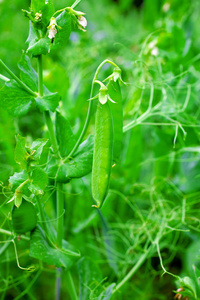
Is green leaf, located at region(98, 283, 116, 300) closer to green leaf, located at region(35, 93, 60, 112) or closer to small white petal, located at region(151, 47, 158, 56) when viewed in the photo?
green leaf, located at region(35, 93, 60, 112)

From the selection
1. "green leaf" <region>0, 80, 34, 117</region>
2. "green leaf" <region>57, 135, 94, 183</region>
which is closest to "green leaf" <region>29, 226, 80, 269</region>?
"green leaf" <region>57, 135, 94, 183</region>

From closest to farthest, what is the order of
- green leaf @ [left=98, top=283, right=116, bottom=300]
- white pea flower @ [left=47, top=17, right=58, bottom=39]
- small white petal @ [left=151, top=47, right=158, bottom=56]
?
white pea flower @ [left=47, top=17, right=58, bottom=39] → green leaf @ [left=98, top=283, right=116, bottom=300] → small white petal @ [left=151, top=47, right=158, bottom=56]

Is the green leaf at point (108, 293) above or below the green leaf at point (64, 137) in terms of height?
below

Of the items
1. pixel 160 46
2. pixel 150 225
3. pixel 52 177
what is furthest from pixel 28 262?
pixel 160 46

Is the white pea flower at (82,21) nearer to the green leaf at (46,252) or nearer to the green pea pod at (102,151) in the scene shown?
the green pea pod at (102,151)

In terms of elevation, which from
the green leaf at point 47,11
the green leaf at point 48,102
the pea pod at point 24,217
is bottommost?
the pea pod at point 24,217

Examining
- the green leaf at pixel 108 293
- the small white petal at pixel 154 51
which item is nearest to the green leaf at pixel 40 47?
the green leaf at pixel 108 293

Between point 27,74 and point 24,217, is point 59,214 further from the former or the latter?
point 27,74
